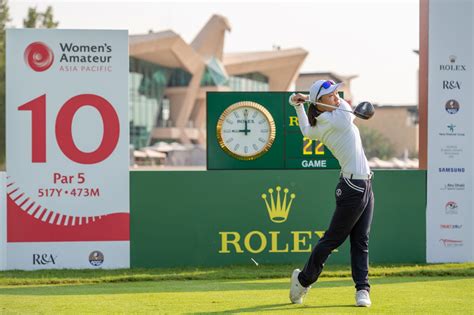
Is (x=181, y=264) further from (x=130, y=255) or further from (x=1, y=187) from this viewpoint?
(x=1, y=187)

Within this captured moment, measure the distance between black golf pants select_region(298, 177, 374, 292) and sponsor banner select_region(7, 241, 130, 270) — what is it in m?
3.94

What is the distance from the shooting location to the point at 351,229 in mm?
7852

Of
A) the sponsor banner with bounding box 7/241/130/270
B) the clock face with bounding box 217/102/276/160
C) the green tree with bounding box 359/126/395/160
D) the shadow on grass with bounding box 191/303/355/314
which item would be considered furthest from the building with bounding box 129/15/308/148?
the shadow on grass with bounding box 191/303/355/314

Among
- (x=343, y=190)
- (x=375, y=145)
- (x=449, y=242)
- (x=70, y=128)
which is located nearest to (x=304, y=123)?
(x=343, y=190)

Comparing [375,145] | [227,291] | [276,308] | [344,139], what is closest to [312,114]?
[344,139]

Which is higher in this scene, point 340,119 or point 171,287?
point 340,119

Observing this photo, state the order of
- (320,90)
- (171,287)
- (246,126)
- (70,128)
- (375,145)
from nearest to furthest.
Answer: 1. (320,90)
2. (171,287)
3. (70,128)
4. (246,126)
5. (375,145)

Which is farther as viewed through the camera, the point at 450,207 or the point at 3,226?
the point at 450,207

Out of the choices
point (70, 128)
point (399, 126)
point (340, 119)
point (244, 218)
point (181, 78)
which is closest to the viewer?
point (340, 119)

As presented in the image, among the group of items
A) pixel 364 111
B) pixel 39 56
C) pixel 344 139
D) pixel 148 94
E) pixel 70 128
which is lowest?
pixel 344 139

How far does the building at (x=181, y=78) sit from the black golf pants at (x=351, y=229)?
68.9m

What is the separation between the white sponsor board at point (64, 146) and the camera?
11.2 meters

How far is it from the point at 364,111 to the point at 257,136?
399 centimetres

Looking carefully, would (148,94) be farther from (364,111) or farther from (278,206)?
(364,111)
